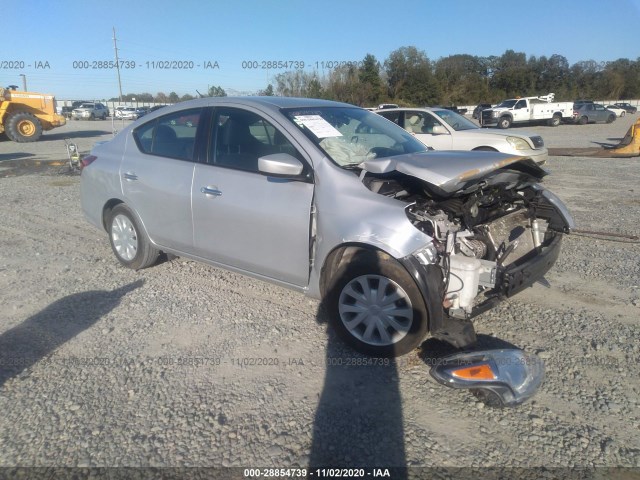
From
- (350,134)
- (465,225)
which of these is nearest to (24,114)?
(350,134)

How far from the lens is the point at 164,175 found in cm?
443

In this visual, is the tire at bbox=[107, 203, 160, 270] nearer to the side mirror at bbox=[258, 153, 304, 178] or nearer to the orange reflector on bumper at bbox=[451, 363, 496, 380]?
the side mirror at bbox=[258, 153, 304, 178]

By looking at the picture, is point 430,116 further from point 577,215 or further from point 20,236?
point 20,236

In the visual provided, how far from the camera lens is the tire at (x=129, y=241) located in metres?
4.86

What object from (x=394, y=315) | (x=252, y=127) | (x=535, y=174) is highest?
(x=252, y=127)

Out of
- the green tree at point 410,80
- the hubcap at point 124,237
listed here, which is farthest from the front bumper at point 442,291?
the green tree at point 410,80

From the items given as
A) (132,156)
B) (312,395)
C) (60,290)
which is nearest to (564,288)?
(312,395)

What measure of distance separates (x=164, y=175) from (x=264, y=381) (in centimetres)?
223

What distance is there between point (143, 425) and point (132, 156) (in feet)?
9.62

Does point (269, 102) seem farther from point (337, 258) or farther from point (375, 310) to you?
point (375, 310)

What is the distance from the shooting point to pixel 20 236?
6457mm

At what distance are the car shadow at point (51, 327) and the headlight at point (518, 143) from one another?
26.1 feet

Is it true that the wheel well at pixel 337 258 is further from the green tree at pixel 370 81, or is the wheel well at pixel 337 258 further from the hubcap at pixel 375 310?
the green tree at pixel 370 81

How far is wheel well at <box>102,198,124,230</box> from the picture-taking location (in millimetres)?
5039
